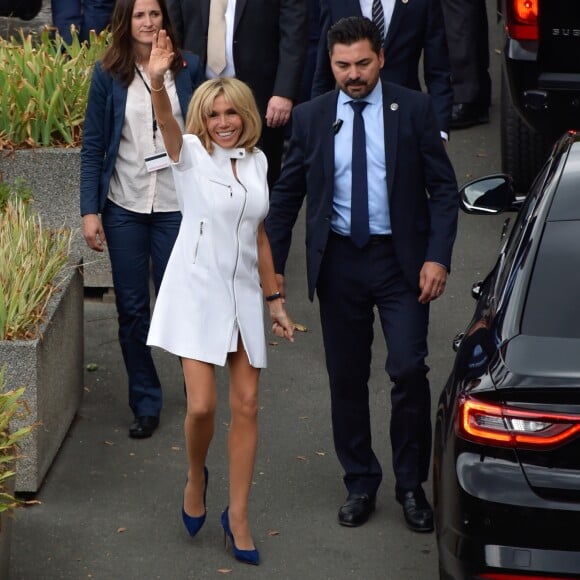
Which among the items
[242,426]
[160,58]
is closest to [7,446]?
[242,426]

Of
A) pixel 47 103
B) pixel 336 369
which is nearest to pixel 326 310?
pixel 336 369

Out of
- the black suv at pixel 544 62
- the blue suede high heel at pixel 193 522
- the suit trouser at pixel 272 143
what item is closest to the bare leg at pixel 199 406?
the blue suede high heel at pixel 193 522

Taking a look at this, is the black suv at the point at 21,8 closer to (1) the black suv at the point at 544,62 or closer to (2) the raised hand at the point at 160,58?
(1) the black suv at the point at 544,62

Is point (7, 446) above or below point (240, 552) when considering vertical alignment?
above

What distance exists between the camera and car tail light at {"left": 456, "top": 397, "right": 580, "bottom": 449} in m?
3.87

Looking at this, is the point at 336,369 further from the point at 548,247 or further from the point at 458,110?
the point at 458,110

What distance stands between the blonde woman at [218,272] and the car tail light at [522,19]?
3099 millimetres

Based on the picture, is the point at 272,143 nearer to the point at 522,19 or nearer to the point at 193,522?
the point at 522,19

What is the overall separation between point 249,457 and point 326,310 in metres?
0.70

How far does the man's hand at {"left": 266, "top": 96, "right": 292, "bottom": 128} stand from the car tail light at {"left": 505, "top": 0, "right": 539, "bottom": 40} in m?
1.37

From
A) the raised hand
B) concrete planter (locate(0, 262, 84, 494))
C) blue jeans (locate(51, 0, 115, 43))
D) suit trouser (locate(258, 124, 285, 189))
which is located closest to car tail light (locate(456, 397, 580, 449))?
the raised hand

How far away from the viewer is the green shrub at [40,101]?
26.5 ft

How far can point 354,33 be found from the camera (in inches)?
217

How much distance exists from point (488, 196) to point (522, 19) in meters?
2.65
